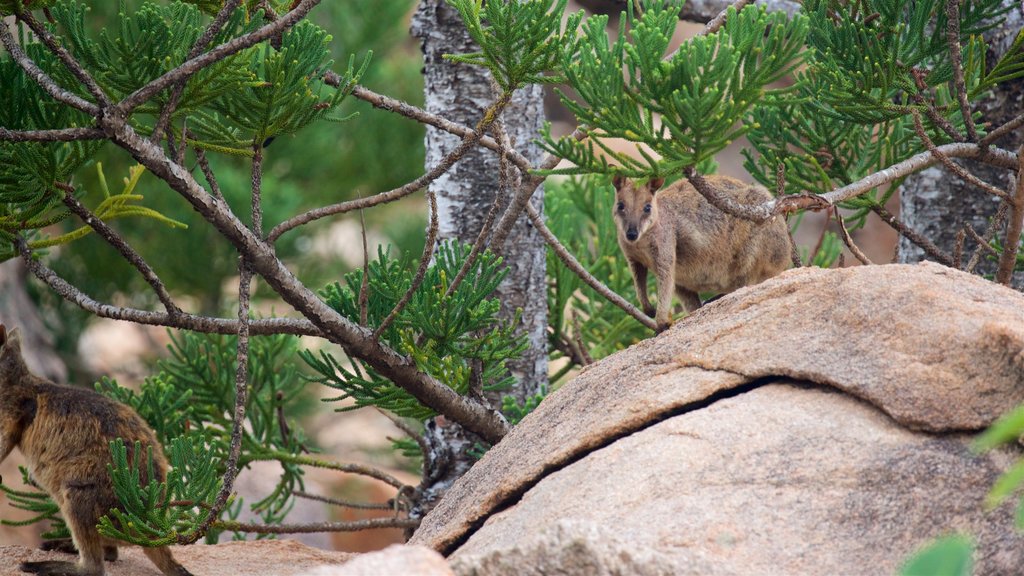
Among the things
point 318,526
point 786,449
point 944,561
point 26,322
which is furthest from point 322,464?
point 26,322

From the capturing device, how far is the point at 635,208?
4.98m

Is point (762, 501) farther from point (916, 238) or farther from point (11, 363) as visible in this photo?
point (11, 363)

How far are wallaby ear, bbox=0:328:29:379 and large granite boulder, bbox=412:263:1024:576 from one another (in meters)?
2.29

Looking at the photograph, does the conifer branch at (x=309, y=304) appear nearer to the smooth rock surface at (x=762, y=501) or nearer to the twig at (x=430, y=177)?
the twig at (x=430, y=177)

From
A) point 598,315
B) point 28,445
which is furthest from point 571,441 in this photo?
point 598,315

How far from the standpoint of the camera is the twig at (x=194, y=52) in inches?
128

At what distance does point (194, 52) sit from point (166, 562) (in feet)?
6.48

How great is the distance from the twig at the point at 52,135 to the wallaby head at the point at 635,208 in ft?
7.90

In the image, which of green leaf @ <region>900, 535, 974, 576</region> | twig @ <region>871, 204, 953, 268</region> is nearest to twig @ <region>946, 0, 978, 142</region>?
twig @ <region>871, 204, 953, 268</region>

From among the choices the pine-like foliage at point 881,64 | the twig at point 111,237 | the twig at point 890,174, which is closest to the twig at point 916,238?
the pine-like foliage at point 881,64

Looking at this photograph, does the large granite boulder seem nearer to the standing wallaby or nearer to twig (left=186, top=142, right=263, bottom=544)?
twig (left=186, top=142, right=263, bottom=544)

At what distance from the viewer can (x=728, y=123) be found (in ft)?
10.1

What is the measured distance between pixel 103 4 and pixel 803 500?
10.8 m

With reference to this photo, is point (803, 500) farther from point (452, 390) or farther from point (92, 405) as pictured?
point (92, 405)
